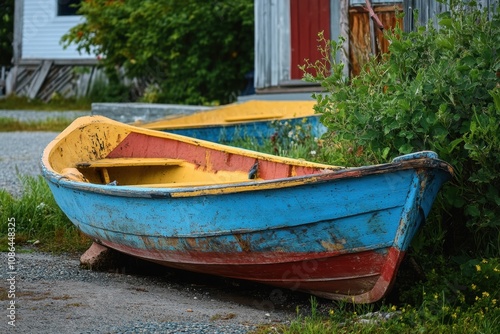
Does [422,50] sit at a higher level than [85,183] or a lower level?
higher

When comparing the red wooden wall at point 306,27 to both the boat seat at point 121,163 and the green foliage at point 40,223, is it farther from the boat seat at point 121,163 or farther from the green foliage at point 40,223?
the green foliage at point 40,223

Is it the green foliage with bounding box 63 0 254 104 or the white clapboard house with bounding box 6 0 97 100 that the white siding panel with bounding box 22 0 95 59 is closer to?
the white clapboard house with bounding box 6 0 97 100

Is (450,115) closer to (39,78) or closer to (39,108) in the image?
(39,108)

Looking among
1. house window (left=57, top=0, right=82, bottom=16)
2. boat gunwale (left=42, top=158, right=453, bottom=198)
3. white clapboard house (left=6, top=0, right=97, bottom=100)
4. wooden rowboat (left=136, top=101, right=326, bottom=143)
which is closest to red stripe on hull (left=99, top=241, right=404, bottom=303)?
boat gunwale (left=42, top=158, right=453, bottom=198)

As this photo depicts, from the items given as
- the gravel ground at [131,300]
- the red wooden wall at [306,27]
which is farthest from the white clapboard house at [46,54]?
the gravel ground at [131,300]

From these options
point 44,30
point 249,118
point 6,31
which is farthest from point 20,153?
point 6,31

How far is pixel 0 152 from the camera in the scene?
13188 mm

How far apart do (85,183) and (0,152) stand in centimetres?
710

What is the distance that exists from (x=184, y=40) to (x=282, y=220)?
12717 mm

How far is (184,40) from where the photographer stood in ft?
58.1

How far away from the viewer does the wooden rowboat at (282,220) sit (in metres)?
5.11

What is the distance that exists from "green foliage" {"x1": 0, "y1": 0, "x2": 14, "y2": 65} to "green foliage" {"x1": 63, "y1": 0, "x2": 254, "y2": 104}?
6.34m

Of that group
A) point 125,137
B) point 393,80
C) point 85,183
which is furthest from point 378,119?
point 125,137

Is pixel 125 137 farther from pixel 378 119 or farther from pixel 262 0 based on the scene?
pixel 262 0
